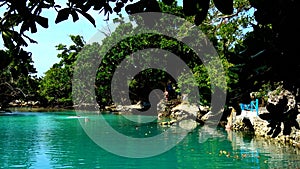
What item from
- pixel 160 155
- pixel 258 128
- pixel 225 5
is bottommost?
pixel 160 155

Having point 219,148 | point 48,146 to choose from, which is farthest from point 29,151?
point 219,148

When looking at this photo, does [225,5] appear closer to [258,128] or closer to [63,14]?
[63,14]

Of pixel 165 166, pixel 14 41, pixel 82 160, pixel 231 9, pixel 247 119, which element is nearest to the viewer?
pixel 231 9

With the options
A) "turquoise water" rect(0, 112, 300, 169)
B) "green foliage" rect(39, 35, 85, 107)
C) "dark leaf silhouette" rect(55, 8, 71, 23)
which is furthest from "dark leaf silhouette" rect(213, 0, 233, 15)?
"green foliage" rect(39, 35, 85, 107)

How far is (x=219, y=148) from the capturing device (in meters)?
13.9

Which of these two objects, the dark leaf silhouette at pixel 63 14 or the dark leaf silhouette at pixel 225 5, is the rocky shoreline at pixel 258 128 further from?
the dark leaf silhouette at pixel 225 5

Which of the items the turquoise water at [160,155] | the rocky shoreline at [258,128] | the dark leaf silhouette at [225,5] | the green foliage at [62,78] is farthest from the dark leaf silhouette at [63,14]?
the green foliage at [62,78]

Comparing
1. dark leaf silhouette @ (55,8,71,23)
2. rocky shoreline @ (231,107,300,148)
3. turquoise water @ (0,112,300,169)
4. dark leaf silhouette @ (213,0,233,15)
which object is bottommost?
turquoise water @ (0,112,300,169)

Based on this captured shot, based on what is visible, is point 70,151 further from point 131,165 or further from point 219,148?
point 219,148

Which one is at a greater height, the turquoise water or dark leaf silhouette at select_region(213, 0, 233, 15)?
dark leaf silhouette at select_region(213, 0, 233, 15)

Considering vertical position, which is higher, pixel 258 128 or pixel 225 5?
pixel 225 5

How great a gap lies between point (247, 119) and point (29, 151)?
1063 cm

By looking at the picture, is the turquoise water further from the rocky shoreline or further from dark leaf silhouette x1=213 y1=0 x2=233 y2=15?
dark leaf silhouette x1=213 y1=0 x2=233 y2=15

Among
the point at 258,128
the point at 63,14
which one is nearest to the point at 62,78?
the point at 258,128
